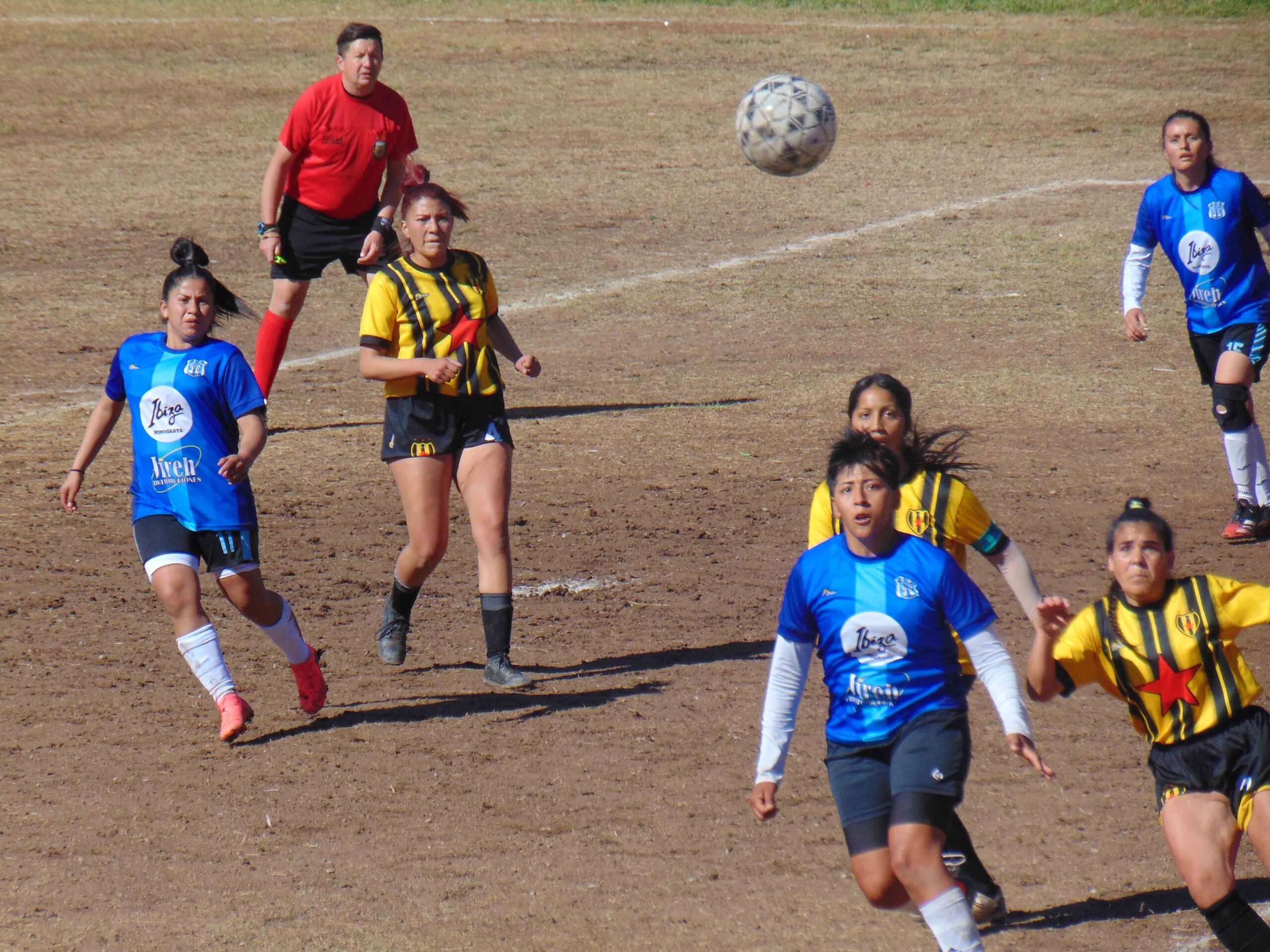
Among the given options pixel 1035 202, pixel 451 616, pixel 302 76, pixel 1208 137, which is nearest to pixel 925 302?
pixel 1035 202

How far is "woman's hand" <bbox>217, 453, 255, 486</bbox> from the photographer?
5980 mm

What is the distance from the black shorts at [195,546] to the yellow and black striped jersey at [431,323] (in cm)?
104

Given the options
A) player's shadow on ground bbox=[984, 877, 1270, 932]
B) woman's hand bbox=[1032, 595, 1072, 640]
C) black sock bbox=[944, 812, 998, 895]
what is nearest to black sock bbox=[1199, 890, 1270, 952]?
player's shadow on ground bbox=[984, 877, 1270, 932]

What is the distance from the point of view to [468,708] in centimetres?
675

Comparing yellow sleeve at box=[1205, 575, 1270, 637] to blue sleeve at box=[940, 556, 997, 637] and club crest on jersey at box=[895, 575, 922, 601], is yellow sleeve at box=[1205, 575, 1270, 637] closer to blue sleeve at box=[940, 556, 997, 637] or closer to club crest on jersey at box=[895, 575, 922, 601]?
blue sleeve at box=[940, 556, 997, 637]

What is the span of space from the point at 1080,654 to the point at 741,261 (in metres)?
12.2

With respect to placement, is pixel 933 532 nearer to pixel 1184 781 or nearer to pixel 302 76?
pixel 1184 781

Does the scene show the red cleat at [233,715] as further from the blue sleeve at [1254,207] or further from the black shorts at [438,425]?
the blue sleeve at [1254,207]

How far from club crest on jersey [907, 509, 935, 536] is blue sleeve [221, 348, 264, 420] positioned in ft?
8.63

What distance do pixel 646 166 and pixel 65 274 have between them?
7.90 metres

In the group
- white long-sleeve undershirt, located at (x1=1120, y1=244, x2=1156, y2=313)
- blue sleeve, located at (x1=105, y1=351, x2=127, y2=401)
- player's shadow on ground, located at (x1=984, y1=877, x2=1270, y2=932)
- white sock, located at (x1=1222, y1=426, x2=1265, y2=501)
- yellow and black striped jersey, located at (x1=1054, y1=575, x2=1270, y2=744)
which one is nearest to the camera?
yellow and black striped jersey, located at (x1=1054, y1=575, x2=1270, y2=744)

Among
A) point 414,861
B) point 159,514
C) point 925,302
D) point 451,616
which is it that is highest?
point 925,302

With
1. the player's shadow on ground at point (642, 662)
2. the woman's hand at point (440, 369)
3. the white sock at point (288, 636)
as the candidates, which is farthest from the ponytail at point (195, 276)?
the player's shadow on ground at point (642, 662)

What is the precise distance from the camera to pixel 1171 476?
9.99 meters
